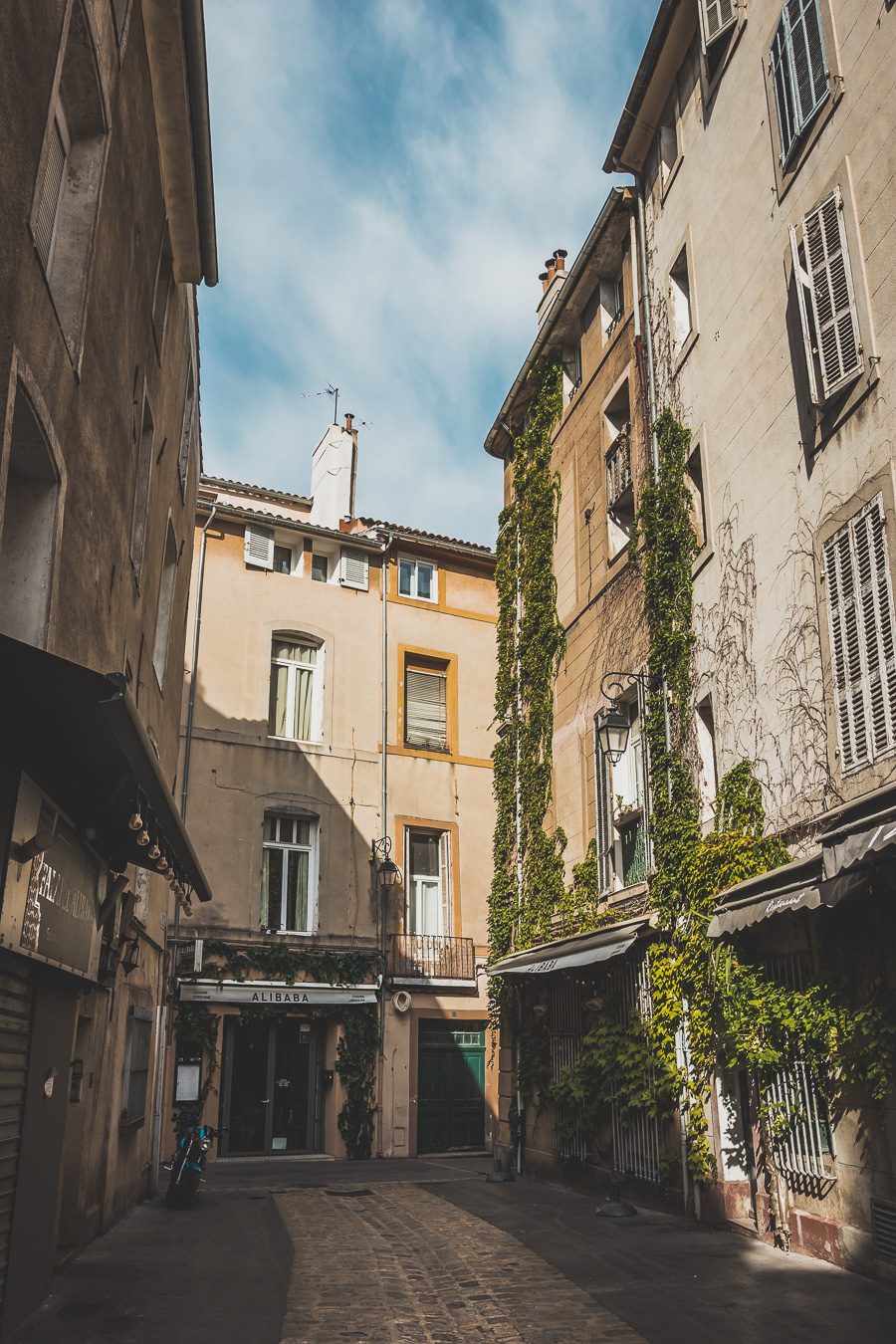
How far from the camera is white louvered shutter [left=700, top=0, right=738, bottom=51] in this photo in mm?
11859

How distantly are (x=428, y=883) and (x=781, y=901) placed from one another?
50.4 ft

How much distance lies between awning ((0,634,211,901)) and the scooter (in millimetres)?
5987

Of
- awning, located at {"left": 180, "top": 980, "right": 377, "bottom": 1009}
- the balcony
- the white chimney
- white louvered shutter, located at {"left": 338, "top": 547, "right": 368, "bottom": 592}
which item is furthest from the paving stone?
the white chimney

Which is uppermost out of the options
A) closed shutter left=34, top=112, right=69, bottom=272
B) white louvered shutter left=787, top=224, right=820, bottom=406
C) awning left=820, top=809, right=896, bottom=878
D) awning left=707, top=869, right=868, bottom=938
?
white louvered shutter left=787, top=224, right=820, bottom=406

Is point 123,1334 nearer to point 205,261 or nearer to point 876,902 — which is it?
point 876,902

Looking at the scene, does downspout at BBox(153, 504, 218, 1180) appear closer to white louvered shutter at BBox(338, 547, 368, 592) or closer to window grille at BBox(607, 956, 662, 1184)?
white louvered shutter at BBox(338, 547, 368, 592)

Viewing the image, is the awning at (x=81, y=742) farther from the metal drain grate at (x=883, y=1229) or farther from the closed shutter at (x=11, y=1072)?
the metal drain grate at (x=883, y=1229)

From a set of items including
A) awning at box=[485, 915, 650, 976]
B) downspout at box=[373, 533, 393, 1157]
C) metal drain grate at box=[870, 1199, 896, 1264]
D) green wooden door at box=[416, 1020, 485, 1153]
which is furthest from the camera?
green wooden door at box=[416, 1020, 485, 1153]

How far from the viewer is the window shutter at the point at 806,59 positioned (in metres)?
9.65

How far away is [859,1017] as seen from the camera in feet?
25.5

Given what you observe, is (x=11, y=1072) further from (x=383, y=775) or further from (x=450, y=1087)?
(x=450, y=1087)

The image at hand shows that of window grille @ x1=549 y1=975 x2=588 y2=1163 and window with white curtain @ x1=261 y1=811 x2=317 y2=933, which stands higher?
window with white curtain @ x1=261 y1=811 x2=317 y2=933

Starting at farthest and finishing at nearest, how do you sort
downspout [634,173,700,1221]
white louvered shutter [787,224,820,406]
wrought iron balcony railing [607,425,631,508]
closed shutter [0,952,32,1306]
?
wrought iron balcony railing [607,425,631,508] → downspout [634,173,700,1221] → white louvered shutter [787,224,820,406] → closed shutter [0,952,32,1306]

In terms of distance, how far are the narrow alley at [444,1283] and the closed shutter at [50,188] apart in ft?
21.6
